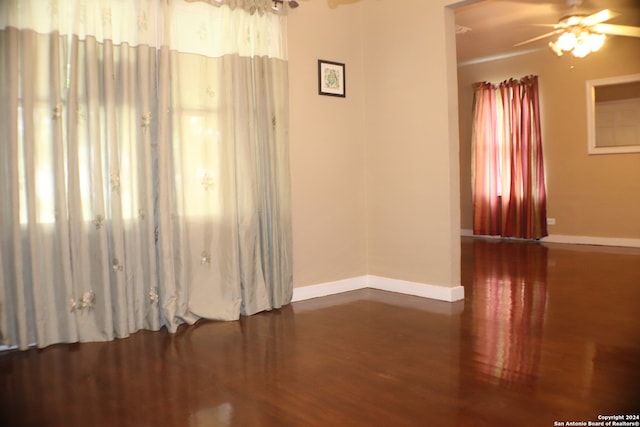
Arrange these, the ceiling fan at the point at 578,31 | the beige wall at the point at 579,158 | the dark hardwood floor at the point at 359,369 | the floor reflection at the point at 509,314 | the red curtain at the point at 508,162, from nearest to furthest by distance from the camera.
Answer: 1. the dark hardwood floor at the point at 359,369
2. the floor reflection at the point at 509,314
3. the ceiling fan at the point at 578,31
4. the beige wall at the point at 579,158
5. the red curtain at the point at 508,162

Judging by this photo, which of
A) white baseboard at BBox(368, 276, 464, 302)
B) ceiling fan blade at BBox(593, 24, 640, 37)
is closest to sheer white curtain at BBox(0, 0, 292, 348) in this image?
white baseboard at BBox(368, 276, 464, 302)

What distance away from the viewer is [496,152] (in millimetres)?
7645

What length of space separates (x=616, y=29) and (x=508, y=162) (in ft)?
7.73

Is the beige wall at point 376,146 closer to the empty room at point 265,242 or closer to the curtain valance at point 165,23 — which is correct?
the empty room at point 265,242

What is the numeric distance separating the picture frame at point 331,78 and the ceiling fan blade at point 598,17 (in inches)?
103

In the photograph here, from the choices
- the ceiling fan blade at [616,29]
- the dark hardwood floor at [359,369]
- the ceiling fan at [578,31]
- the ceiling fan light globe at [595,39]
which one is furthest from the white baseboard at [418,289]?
the ceiling fan blade at [616,29]

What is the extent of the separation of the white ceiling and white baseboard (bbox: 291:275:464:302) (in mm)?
2555

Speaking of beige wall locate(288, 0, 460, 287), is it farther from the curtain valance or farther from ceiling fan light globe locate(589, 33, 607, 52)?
ceiling fan light globe locate(589, 33, 607, 52)

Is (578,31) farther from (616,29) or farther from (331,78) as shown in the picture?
(331,78)

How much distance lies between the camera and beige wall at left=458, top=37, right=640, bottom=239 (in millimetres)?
6535

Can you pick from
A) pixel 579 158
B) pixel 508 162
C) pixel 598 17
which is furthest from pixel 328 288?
pixel 579 158

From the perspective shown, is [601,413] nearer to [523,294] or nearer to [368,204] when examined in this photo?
[523,294]

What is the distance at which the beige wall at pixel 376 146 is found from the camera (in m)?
3.82

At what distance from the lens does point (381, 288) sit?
432 centimetres
